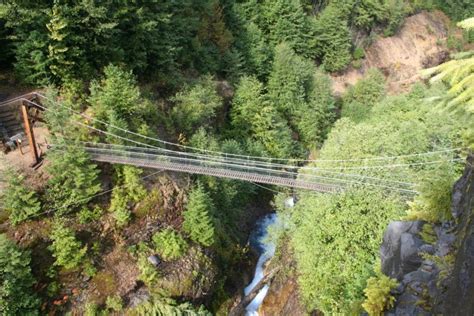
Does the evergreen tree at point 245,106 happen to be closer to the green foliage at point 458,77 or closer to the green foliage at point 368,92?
the green foliage at point 368,92

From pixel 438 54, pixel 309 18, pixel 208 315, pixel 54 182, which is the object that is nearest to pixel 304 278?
pixel 208 315

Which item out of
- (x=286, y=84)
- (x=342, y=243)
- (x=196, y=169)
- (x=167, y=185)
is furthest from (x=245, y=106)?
(x=342, y=243)

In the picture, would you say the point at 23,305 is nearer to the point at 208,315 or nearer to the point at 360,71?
the point at 208,315

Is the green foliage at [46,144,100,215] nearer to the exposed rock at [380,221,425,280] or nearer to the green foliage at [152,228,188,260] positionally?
the green foliage at [152,228,188,260]

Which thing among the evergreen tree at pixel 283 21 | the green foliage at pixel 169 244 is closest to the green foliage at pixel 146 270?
the green foliage at pixel 169 244

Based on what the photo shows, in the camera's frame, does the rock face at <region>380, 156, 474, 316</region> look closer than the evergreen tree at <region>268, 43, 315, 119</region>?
Yes

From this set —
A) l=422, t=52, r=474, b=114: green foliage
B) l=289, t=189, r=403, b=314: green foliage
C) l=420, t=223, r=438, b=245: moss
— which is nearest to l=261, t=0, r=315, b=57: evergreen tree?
l=289, t=189, r=403, b=314: green foliage
